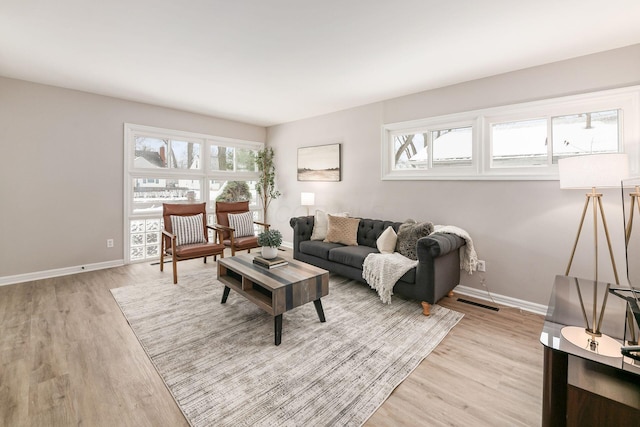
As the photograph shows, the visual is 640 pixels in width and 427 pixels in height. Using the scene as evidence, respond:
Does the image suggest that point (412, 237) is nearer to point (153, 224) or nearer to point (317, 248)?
point (317, 248)

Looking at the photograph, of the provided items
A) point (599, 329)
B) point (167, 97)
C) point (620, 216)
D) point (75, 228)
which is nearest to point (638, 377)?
point (599, 329)

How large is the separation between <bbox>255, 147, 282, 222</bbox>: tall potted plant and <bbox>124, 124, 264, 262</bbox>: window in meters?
0.46

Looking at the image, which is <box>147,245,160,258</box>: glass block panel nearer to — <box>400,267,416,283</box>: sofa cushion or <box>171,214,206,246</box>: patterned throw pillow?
<box>171,214,206,246</box>: patterned throw pillow

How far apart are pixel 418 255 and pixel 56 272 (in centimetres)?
473

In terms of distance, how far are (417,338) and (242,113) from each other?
177 inches

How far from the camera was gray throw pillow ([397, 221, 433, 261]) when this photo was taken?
3160 mm

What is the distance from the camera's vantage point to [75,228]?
3.93m

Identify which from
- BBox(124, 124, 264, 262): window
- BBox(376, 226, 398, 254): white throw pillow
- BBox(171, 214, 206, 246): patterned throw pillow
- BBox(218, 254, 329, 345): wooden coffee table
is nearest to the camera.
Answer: BBox(218, 254, 329, 345): wooden coffee table

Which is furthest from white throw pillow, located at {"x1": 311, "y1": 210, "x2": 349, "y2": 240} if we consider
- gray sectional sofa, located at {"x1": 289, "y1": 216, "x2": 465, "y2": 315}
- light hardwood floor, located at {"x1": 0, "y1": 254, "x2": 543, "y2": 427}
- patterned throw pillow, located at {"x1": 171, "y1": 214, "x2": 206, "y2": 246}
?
light hardwood floor, located at {"x1": 0, "y1": 254, "x2": 543, "y2": 427}

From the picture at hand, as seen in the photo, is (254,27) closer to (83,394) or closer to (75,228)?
(83,394)

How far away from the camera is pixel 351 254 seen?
339 cm

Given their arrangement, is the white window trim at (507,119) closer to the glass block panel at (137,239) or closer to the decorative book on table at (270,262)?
the decorative book on table at (270,262)

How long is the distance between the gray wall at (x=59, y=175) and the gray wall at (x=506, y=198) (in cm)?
366

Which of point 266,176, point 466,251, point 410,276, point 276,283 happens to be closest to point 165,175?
point 266,176
